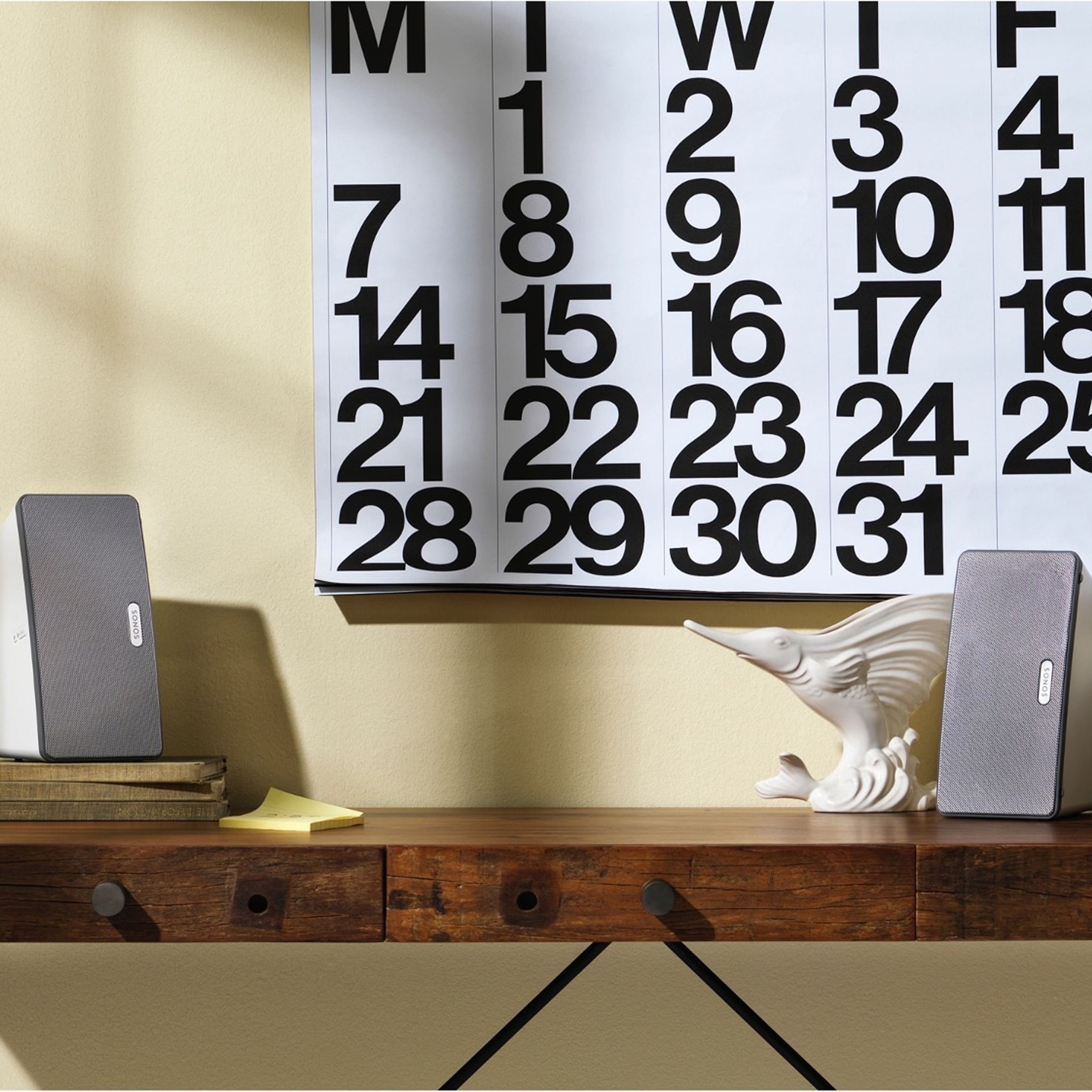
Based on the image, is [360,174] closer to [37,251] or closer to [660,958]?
[37,251]

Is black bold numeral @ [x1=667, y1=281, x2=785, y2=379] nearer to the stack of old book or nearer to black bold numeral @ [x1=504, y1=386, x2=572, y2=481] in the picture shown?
black bold numeral @ [x1=504, y1=386, x2=572, y2=481]

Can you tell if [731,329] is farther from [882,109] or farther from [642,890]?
[642,890]

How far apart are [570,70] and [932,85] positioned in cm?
42

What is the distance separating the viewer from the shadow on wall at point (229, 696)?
1347mm

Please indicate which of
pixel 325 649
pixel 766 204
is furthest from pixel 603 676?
pixel 766 204

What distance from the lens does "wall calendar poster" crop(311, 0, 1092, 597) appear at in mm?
1307

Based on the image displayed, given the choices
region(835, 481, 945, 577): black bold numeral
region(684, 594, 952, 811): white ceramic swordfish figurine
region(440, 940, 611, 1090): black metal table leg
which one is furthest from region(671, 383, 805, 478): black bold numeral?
region(440, 940, 611, 1090): black metal table leg

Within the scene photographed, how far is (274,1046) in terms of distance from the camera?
1354 millimetres

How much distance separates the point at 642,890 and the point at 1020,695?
446mm

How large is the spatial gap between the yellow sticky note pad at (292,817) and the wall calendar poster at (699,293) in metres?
0.27

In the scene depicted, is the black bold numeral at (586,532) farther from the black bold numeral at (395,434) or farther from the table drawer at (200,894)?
the table drawer at (200,894)

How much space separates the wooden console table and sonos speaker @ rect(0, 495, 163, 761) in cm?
21

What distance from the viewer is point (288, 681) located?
135 cm

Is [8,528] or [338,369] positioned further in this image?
[338,369]
